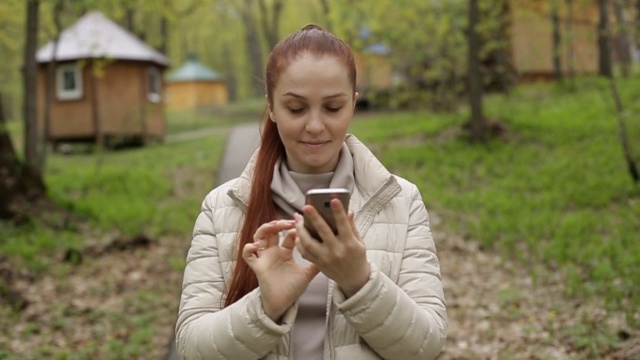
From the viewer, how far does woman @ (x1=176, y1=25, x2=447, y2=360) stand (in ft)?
7.40

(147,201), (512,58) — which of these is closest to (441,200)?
(147,201)

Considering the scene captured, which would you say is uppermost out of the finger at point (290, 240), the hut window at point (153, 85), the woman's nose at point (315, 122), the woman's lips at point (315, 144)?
the hut window at point (153, 85)

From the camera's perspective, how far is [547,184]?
1202cm

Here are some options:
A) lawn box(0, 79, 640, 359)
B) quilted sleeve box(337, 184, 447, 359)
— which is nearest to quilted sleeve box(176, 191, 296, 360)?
quilted sleeve box(337, 184, 447, 359)

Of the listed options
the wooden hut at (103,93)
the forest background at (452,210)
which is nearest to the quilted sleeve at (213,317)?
the forest background at (452,210)

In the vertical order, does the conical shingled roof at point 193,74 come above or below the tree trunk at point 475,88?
above

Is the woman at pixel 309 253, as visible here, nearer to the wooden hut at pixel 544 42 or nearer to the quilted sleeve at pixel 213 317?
the quilted sleeve at pixel 213 317

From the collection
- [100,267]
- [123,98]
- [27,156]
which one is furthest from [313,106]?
[123,98]

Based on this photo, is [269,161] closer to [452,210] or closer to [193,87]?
[452,210]

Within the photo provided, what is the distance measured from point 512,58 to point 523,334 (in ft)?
72.4

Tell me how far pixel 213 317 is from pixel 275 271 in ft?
0.90

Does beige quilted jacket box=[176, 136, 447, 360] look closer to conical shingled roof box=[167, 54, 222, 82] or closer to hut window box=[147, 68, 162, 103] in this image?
hut window box=[147, 68, 162, 103]

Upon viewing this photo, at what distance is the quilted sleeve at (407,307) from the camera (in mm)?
2234

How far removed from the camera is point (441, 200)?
11914 millimetres
